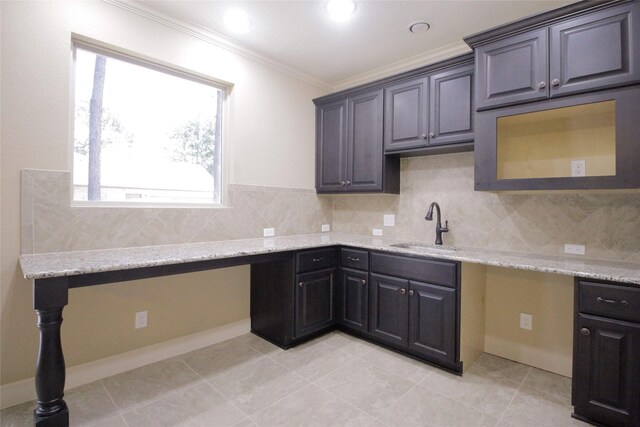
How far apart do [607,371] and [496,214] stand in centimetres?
124

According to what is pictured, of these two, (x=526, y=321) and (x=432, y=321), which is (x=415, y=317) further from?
(x=526, y=321)

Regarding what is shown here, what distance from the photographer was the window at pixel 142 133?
2.19 meters

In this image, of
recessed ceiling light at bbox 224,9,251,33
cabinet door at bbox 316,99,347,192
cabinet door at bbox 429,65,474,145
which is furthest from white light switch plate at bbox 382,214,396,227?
recessed ceiling light at bbox 224,9,251,33

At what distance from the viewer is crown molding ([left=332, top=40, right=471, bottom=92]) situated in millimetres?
2771

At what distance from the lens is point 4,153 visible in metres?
1.81

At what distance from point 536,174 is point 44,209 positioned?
10.9 ft

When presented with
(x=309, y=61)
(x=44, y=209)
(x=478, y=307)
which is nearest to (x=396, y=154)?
(x=309, y=61)

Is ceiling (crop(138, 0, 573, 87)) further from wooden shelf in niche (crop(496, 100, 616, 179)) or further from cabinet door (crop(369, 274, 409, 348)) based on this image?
cabinet door (crop(369, 274, 409, 348))

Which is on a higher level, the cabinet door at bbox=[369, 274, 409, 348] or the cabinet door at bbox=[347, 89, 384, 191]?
the cabinet door at bbox=[347, 89, 384, 191]

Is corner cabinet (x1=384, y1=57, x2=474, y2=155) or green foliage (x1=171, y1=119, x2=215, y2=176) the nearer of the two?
corner cabinet (x1=384, y1=57, x2=474, y2=155)

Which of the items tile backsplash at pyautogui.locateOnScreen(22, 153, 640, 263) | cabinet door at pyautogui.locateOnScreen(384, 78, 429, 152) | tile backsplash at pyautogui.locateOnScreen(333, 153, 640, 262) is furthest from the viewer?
cabinet door at pyautogui.locateOnScreen(384, 78, 429, 152)

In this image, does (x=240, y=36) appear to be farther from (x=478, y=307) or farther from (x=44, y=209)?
(x=478, y=307)

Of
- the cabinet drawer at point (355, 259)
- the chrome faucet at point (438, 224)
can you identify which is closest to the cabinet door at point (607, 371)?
the chrome faucet at point (438, 224)

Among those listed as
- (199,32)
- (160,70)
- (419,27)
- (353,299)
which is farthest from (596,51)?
(160,70)
